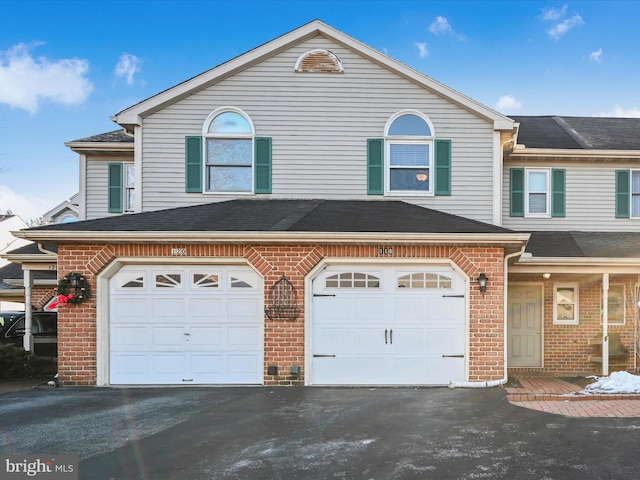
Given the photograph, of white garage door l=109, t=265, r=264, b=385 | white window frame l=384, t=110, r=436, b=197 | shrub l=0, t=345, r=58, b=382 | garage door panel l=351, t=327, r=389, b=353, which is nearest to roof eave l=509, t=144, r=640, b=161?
white window frame l=384, t=110, r=436, b=197

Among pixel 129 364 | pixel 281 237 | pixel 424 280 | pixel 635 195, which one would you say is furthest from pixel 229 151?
pixel 635 195

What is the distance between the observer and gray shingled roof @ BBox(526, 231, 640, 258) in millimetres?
10844

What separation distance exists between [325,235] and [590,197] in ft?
27.0

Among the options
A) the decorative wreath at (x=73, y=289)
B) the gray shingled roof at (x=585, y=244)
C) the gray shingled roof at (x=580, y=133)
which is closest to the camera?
the decorative wreath at (x=73, y=289)

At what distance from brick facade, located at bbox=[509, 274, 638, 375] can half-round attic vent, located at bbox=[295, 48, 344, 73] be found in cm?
669

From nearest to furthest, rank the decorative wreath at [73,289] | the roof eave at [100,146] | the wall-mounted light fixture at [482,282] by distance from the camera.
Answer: the decorative wreath at [73,289] < the wall-mounted light fixture at [482,282] < the roof eave at [100,146]

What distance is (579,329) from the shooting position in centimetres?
1185

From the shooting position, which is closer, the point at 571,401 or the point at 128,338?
the point at 571,401

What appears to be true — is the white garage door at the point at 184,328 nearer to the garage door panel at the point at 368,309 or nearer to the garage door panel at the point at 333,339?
the garage door panel at the point at 333,339

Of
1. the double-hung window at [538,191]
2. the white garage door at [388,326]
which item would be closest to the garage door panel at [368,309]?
the white garage door at [388,326]

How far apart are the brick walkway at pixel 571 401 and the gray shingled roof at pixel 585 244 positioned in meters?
3.14

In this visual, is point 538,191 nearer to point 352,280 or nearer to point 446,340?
point 446,340

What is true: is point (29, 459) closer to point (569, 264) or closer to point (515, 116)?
point (569, 264)

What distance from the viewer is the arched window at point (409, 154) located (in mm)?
11023
